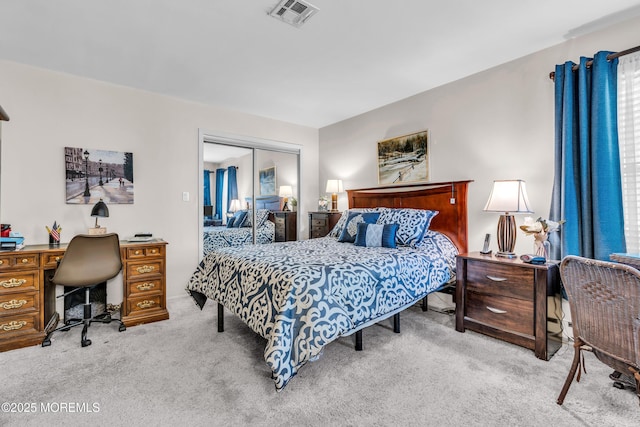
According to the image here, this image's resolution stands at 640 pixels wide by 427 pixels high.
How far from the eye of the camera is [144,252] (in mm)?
2936

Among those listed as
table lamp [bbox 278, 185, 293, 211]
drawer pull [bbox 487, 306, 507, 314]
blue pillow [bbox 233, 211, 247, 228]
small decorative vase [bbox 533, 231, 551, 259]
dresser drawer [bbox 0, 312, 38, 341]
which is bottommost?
dresser drawer [bbox 0, 312, 38, 341]

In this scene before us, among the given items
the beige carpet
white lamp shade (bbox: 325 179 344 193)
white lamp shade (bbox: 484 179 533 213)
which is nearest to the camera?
the beige carpet

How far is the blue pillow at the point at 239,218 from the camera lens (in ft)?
14.3

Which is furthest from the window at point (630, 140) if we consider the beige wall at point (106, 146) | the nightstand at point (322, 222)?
the beige wall at point (106, 146)

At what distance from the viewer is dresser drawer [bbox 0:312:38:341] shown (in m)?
2.37

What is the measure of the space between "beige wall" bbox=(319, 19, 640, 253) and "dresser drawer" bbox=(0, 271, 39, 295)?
397cm

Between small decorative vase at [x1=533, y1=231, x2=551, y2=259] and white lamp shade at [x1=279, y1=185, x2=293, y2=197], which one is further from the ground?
white lamp shade at [x1=279, y1=185, x2=293, y2=197]

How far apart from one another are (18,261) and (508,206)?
13.4 feet

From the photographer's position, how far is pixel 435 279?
273 centimetres

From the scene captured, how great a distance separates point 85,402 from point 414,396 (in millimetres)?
1896

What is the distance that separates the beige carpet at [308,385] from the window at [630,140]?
3.39 feet

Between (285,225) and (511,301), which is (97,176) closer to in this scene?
(285,225)

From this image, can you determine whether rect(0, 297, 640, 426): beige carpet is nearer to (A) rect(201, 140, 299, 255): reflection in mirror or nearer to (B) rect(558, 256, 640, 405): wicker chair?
(B) rect(558, 256, 640, 405): wicker chair

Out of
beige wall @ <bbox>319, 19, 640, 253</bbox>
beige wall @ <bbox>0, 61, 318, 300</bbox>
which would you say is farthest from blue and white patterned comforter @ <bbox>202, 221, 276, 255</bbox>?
beige wall @ <bbox>319, 19, 640, 253</bbox>
